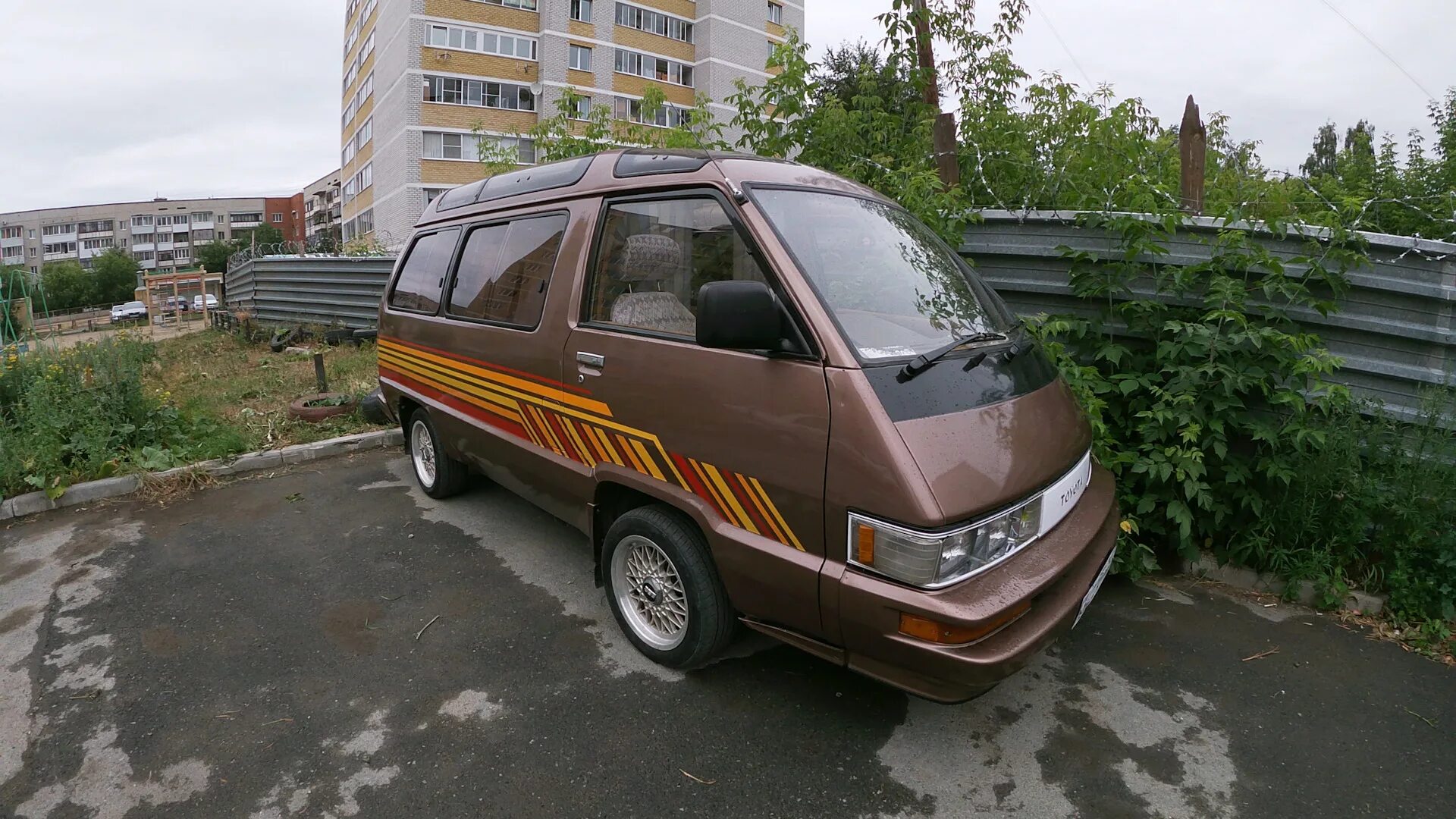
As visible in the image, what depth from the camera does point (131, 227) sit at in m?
102

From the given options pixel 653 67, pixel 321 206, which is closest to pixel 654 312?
pixel 653 67

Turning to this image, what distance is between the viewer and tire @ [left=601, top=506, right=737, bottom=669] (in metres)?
2.84

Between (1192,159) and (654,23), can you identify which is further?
(654,23)

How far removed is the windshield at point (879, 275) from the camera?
2691 mm

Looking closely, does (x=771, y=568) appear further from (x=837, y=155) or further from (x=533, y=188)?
(x=837, y=155)

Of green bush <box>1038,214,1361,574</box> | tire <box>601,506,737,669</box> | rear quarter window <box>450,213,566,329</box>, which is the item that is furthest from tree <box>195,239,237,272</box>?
green bush <box>1038,214,1361,574</box>

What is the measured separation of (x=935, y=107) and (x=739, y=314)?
472cm

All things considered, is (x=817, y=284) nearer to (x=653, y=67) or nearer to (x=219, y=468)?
(x=219, y=468)

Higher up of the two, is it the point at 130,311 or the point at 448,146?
the point at 448,146

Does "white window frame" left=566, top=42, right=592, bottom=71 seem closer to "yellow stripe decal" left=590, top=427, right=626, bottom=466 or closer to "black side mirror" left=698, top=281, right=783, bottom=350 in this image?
"yellow stripe decal" left=590, top=427, right=626, bottom=466

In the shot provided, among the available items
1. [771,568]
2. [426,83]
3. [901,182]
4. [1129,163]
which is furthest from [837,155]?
[426,83]

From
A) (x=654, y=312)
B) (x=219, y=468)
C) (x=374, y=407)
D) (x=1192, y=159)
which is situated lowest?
(x=219, y=468)

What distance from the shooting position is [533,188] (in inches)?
153

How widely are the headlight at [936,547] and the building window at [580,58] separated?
42.2m
